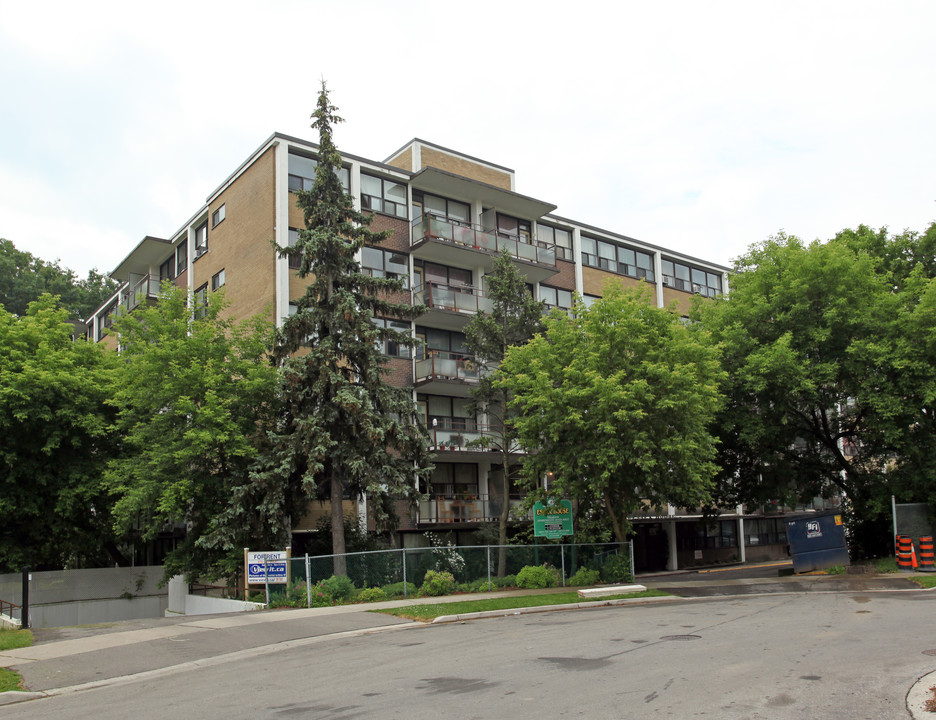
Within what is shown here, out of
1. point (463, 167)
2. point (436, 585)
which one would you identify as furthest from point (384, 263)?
point (436, 585)

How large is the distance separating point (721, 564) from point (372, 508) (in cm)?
2859

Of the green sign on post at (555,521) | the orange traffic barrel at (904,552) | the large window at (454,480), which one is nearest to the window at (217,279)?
the large window at (454,480)

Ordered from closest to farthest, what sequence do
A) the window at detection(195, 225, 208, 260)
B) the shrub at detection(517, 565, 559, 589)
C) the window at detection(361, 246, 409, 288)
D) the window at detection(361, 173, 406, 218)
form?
the shrub at detection(517, 565, 559, 589)
the window at detection(361, 246, 409, 288)
the window at detection(361, 173, 406, 218)
the window at detection(195, 225, 208, 260)

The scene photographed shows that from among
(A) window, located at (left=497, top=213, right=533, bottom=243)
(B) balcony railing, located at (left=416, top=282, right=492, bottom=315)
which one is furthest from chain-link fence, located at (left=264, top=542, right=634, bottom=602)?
(A) window, located at (left=497, top=213, right=533, bottom=243)

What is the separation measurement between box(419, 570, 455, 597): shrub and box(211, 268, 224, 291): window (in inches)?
703

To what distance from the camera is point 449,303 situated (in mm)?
32906

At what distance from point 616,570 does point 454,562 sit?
5.02m

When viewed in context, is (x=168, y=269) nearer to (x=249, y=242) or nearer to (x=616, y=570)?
(x=249, y=242)

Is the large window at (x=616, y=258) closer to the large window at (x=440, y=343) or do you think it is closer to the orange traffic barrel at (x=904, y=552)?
the large window at (x=440, y=343)

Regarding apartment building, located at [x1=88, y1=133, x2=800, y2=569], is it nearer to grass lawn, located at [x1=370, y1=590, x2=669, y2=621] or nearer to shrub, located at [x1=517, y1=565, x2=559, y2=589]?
shrub, located at [x1=517, y1=565, x2=559, y2=589]

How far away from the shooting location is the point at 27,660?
512 inches

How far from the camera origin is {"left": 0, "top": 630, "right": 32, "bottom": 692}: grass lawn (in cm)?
1092

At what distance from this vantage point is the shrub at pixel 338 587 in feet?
68.2

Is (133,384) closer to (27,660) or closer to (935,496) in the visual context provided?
(27,660)
